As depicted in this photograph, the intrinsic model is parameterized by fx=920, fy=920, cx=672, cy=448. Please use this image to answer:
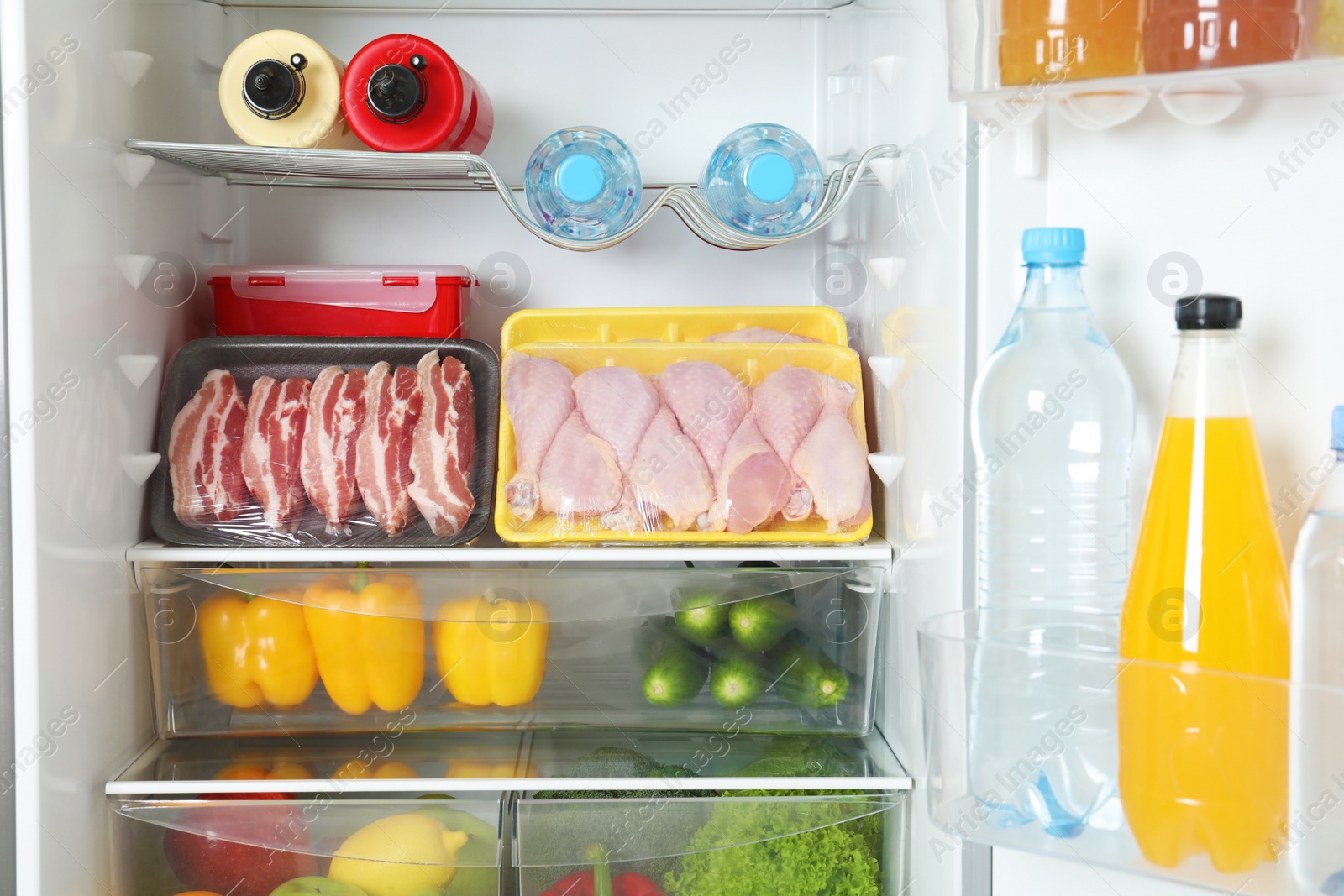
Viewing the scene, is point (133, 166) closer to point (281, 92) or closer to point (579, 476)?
point (281, 92)

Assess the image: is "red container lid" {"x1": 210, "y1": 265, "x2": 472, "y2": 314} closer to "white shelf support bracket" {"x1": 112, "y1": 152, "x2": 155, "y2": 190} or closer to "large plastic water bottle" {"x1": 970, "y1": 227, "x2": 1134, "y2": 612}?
"white shelf support bracket" {"x1": 112, "y1": 152, "x2": 155, "y2": 190}

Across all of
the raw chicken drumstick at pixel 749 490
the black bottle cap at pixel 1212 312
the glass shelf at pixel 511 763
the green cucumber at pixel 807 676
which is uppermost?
the black bottle cap at pixel 1212 312

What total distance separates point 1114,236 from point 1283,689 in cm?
34

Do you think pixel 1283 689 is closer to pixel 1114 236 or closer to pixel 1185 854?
pixel 1185 854

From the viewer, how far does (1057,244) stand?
667 millimetres

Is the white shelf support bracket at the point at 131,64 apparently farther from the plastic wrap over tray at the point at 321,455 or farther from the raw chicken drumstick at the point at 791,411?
the raw chicken drumstick at the point at 791,411

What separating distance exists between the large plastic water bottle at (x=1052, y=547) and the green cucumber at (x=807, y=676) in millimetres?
329

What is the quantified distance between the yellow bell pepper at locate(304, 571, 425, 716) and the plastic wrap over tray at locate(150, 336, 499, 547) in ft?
0.17

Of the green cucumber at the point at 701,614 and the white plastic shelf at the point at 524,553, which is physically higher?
the white plastic shelf at the point at 524,553

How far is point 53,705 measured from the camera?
3.00ft

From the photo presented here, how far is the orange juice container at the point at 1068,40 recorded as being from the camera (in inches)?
23.4

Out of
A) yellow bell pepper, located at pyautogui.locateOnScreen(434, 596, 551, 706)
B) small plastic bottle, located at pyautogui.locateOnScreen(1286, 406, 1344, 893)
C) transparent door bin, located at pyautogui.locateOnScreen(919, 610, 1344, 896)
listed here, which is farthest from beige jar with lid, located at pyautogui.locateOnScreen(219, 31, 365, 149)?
small plastic bottle, located at pyautogui.locateOnScreen(1286, 406, 1344, 893)

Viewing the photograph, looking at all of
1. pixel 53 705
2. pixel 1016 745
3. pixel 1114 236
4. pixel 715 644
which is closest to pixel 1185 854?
pixel 1016 745

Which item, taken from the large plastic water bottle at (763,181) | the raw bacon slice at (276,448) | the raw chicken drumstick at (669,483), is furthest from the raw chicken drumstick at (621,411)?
the raw bacon slice at (276,448)
